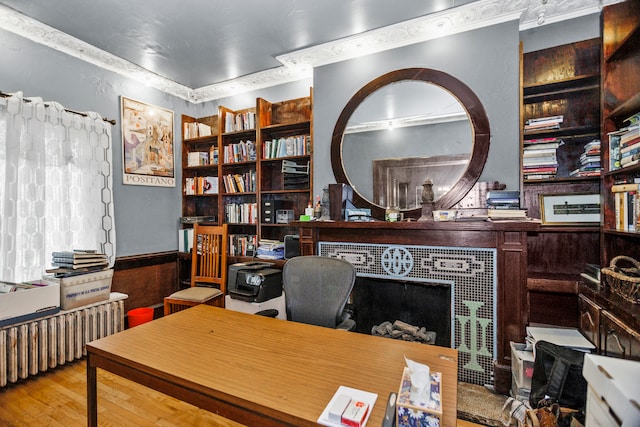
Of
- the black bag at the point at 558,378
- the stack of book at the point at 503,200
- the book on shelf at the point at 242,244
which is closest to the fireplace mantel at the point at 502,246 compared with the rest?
the stack of book at the point at 503,200

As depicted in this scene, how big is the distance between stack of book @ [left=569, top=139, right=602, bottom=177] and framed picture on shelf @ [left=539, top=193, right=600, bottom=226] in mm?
200

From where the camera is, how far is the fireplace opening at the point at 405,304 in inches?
96.6

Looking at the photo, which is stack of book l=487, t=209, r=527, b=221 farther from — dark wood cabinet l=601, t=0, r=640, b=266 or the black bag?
the black bag

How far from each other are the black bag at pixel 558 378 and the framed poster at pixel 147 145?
13.2 feet

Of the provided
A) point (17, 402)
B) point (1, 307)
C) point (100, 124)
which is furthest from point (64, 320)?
point (100, 124)

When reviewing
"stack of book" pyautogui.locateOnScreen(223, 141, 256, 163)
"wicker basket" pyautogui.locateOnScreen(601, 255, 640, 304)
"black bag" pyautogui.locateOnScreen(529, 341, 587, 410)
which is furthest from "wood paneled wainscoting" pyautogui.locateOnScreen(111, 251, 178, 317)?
"wicker basket" pyautogui.locateOnScreen(601, 255, 640, 304)

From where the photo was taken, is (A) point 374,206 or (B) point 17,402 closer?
(B) point 17,402

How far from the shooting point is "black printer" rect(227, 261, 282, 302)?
267cm

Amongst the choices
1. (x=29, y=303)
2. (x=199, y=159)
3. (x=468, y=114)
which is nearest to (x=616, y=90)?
(x=468, y=114)

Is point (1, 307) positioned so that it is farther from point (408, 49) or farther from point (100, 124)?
point (408, 49)

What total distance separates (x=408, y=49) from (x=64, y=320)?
3.74 meters

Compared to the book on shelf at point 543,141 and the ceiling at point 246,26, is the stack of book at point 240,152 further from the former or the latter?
the book on shelf at point 543,141

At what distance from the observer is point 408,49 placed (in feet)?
8.86

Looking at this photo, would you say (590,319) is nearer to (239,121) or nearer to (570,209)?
(570,209)
